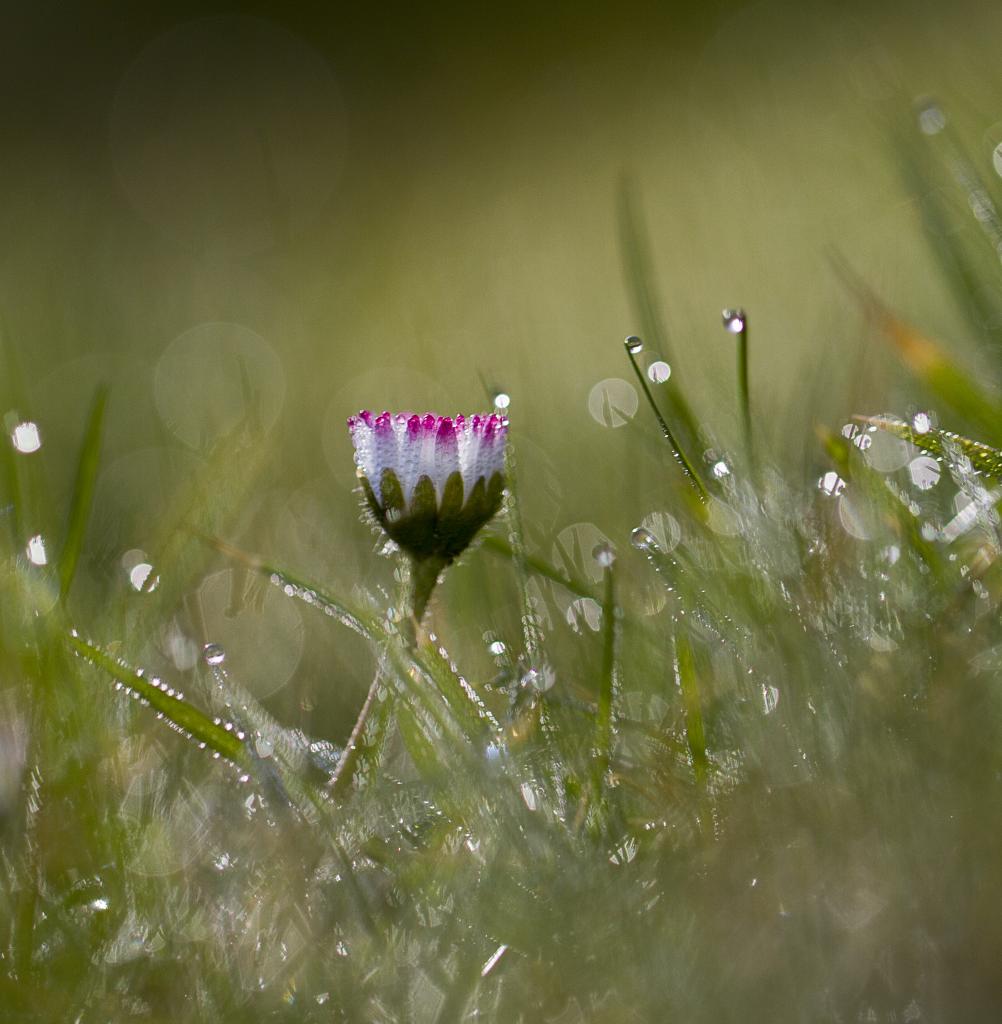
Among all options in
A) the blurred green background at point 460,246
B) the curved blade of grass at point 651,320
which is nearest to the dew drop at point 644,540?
the curved blade of grass at point 651,320

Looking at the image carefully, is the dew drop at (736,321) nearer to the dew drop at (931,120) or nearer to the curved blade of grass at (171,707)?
the dew drop at (931,120)

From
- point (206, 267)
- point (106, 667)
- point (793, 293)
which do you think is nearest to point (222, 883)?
point (106, 667)

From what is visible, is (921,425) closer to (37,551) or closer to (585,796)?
(585,796)

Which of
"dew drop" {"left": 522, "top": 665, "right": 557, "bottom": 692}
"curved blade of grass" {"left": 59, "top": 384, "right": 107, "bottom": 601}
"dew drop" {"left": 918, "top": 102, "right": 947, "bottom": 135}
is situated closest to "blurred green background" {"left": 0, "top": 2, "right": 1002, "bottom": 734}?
"dew drop" {"left": 918, "top": 102, "right": 947, "bottom": 135}

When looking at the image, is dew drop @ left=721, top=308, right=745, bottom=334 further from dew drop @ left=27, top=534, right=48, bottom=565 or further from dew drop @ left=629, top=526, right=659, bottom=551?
dew drop @ left=27, top=534, right=48, bottom=565

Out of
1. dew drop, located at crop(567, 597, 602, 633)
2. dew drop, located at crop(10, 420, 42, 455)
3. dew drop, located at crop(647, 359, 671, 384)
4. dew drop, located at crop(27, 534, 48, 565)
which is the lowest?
dew drop, located at crop(567, 597, 602, 633)

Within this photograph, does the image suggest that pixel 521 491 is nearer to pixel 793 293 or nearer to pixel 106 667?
pixel 106 667
